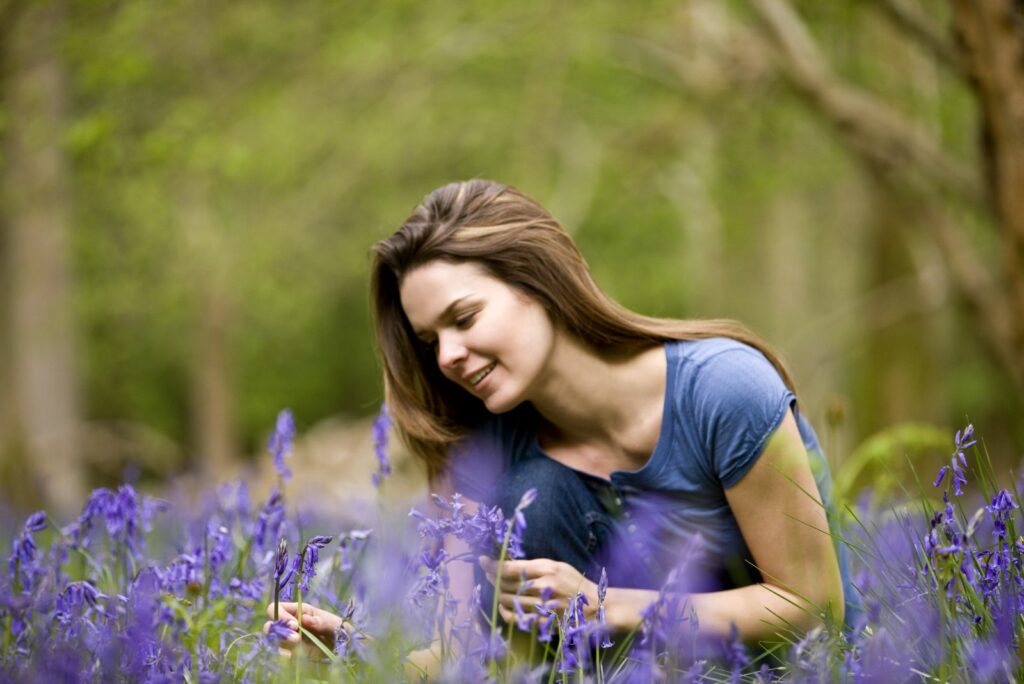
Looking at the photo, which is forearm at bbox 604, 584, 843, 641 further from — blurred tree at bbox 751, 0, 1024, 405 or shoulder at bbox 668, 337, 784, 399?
blurred tree at bbox 751, 0, 1024, 405

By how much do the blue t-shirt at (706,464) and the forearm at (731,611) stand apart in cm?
11

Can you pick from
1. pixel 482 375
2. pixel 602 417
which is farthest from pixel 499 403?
pixel 602 417

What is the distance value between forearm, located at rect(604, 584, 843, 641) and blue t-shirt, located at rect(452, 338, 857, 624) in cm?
11

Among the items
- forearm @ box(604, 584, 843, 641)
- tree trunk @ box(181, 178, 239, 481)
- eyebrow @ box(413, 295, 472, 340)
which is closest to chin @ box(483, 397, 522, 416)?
eyebrow @ box(413, 295, 472, 340)

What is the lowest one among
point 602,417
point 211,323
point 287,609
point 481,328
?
point 211,323

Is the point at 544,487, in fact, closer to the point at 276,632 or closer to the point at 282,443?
the point at 282,443

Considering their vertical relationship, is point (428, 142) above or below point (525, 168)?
above

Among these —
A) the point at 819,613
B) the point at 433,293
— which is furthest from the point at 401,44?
the point at 819,613

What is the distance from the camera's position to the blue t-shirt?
91.8 inches

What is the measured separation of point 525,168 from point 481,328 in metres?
7.34

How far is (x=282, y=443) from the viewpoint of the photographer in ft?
8.29

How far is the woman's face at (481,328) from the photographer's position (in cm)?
236

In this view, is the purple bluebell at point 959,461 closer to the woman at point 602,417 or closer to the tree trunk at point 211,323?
the woman at point 602,417

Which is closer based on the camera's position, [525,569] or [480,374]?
[525,569]
